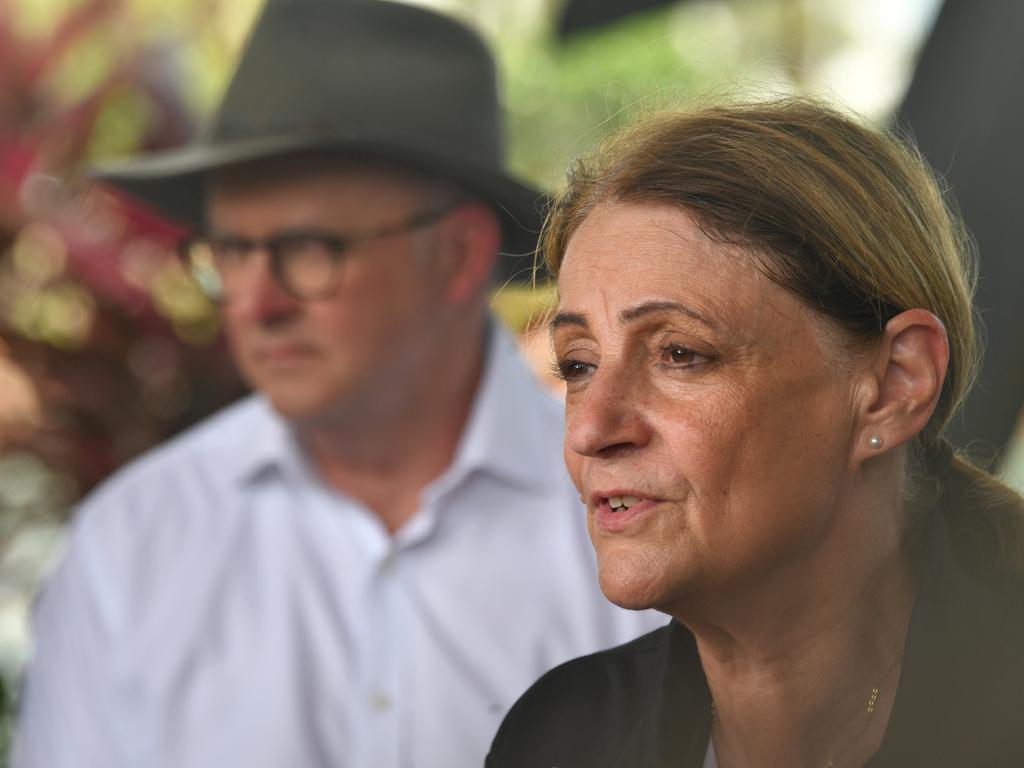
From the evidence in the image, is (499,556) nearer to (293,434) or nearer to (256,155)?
(293,434)

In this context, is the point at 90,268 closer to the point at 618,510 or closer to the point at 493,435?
the point at 493,435

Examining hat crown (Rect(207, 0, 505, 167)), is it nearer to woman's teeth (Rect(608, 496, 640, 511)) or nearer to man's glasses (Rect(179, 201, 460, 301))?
man's glasses (Rect(179, 201, 460, 301))

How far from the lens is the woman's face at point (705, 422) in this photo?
0.95m

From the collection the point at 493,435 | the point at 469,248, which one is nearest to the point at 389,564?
the point at 493,435

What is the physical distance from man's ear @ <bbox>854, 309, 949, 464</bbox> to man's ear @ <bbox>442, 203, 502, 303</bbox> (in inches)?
55.8

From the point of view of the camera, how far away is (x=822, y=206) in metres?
0.97

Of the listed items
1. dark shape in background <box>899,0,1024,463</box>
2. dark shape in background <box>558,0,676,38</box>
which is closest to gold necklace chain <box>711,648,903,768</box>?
dark shape in background <box>899,0,1024,463</box>

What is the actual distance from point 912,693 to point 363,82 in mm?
1575

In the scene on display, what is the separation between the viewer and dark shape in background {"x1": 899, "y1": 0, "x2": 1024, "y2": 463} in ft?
4.90

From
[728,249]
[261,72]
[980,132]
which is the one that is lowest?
[728,249]

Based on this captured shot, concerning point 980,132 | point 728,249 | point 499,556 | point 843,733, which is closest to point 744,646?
point 843,733

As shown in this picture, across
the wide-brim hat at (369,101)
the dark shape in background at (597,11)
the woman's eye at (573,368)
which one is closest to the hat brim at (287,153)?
the wide-brim hat at (369,101)

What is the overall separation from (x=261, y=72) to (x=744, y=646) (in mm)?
1578

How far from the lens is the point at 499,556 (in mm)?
1974
